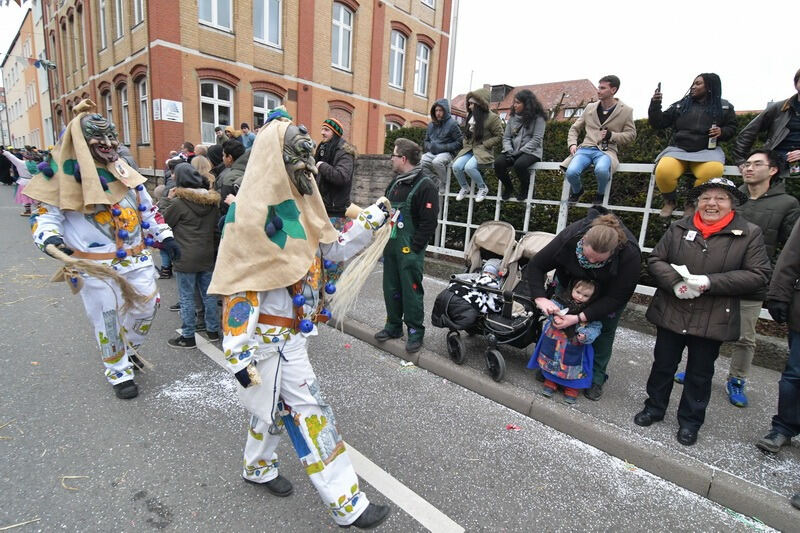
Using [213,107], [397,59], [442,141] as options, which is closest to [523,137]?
[442,141]

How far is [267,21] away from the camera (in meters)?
16.0

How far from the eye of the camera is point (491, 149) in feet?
20.6

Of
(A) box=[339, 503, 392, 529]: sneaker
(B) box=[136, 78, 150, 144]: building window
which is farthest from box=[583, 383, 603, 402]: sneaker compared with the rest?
(B) box=[136, 78, 150, 144]: building window

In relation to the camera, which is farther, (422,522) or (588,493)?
(588,493)

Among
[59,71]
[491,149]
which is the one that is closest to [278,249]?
[491,149]

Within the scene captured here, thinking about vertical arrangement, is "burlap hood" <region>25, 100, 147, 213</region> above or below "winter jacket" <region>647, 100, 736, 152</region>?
below

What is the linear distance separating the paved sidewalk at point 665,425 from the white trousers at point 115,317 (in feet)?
7.76

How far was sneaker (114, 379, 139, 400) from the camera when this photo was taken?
3.43 metres

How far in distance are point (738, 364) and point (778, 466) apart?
1.08 meters

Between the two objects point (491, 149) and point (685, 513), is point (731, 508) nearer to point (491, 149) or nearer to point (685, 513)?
point (685, 513)

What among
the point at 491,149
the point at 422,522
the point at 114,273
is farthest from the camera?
the point at 491,149

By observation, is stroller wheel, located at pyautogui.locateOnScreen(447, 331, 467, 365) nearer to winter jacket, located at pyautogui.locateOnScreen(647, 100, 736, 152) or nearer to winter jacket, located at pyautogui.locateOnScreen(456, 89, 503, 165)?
winter jacket, located at pyautogui.locateOnScreen(456, 89, 503, 165)

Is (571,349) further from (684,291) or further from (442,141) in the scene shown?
(442,141)

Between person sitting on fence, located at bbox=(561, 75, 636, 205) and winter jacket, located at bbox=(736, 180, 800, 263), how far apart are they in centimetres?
165
